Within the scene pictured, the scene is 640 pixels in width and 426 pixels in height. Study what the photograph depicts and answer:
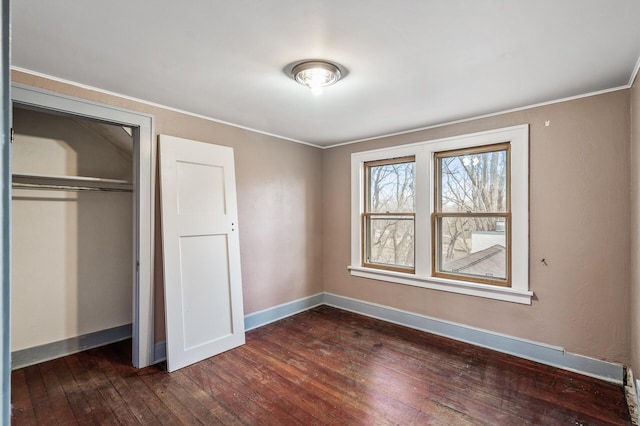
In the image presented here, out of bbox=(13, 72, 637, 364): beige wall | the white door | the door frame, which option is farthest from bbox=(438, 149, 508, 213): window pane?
the door frame

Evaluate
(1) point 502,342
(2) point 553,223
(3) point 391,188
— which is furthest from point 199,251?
(2) point 553,223

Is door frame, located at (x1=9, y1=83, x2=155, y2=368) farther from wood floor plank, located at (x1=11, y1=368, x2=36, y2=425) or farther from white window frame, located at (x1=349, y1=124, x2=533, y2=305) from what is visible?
white window frame, located at (x1=349, y1=124, x2=533, y2=305)

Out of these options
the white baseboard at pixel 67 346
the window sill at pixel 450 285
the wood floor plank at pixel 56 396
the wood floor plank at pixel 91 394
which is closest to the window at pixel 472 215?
the window sill at pixel 450 285

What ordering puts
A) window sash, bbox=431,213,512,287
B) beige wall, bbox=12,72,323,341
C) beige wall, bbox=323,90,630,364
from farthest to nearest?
beige wall, bbox=12,72,323,341 < window sash, bbox=431,213,512,287 < beige wall, bbox=323,90,630,364

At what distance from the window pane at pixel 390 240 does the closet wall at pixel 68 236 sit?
2958 mm

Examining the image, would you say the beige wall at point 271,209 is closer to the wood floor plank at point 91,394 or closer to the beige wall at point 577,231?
the wood floor plank at point 91,394

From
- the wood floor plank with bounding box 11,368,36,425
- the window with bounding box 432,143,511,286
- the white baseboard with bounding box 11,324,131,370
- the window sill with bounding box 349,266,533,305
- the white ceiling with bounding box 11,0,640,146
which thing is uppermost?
the white ceiling with bounding box 11,0,640,146

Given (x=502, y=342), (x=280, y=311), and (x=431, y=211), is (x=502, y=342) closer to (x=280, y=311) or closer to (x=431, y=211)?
(x=431, y=211)

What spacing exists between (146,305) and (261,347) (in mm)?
1184

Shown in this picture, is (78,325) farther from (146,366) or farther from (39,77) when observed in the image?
(39,77)

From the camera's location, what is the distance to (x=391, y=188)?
13.8ft

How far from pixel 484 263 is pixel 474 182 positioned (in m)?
0.87

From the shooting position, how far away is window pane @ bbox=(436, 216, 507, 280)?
130 inches

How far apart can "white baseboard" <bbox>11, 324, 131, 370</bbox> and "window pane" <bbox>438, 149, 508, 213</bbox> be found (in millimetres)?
3843
